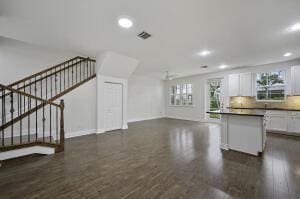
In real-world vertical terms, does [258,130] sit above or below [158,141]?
above

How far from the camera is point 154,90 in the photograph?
947 centimetres

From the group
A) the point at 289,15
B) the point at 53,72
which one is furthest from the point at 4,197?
the point at 289,15

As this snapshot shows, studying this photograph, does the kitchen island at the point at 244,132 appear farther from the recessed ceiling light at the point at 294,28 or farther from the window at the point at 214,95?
the window at the point at 214,95

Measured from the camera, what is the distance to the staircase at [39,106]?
3.23 metres

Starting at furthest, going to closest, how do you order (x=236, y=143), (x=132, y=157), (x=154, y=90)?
(x=154, y=90)
(x=236, y=143)
(x=132, y=157)

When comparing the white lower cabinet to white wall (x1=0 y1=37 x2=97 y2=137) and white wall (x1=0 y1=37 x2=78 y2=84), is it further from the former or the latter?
white wall (x1=0 y1=37 x2=78 y2=84)

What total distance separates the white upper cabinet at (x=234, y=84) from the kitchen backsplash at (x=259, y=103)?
401 mm

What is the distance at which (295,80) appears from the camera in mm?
4984

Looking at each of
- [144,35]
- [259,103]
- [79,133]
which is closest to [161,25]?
[144,35]

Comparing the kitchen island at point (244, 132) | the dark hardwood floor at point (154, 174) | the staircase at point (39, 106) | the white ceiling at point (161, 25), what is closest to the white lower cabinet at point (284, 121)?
the dark hardwood floor at point (154, 174)

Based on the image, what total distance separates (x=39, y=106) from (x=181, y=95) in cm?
752

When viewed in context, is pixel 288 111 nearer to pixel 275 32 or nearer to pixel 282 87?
pixel 282 87

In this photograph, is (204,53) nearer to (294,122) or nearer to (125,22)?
(125,22)

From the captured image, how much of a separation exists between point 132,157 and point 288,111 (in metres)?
5.74
